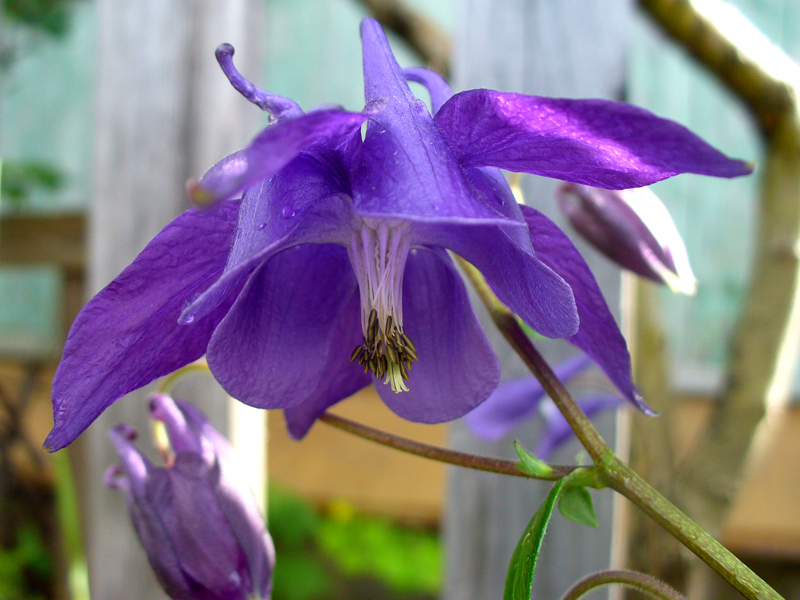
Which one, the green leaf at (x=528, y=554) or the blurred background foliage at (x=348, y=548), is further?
the blurred background foliage at (x=348, y=548)

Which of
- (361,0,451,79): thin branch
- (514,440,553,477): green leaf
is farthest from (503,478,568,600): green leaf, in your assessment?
(361,0,451,79): thin branch

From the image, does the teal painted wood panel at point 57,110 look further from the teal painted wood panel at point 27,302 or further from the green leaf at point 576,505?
the green leaf at point 576,505

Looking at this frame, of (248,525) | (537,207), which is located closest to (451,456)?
(248,525)

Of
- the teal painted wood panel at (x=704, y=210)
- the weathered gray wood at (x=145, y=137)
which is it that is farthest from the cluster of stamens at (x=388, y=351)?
the teal painted wood panel at (x=704, y=210)

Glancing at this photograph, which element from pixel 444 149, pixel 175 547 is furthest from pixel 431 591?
pixel 444 149

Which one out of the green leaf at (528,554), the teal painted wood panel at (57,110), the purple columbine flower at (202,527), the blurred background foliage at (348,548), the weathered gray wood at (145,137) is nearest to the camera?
the green leaf at (528,554)

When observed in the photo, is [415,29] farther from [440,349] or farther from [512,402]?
[440,349]
